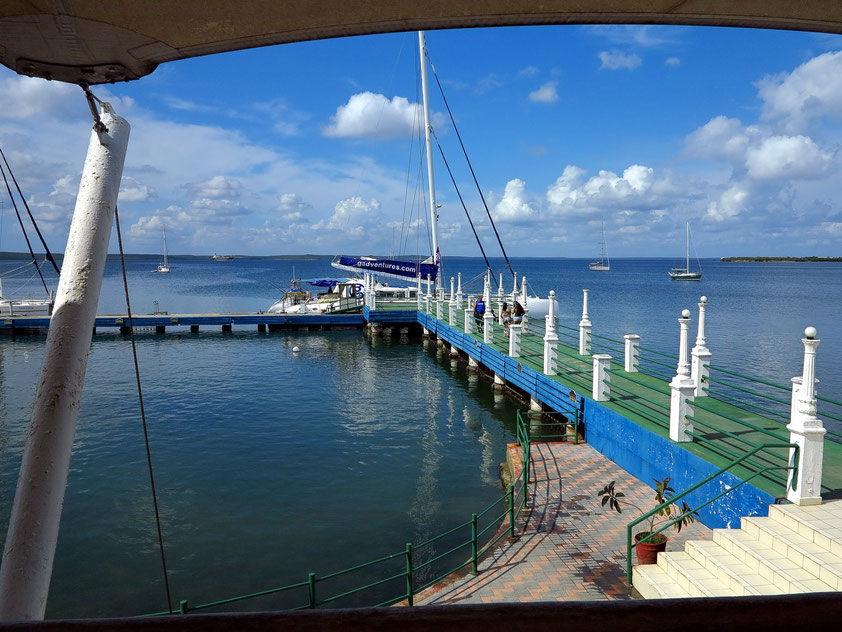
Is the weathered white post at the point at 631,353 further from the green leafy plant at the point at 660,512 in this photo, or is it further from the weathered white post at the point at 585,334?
the green leafy plant at the point at 660,512

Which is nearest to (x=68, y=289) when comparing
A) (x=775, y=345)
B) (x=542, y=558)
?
(x=542, y=558)

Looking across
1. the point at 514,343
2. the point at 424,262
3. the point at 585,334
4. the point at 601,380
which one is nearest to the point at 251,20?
the point at 601,380

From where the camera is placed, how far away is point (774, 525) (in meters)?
6.98

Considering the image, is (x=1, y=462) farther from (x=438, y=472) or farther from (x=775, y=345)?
(x=775, y=345)

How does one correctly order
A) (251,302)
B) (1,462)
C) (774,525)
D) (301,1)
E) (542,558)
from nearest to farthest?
(301,1) → (774,525) → (542,558) → (1,462) → (251,302)

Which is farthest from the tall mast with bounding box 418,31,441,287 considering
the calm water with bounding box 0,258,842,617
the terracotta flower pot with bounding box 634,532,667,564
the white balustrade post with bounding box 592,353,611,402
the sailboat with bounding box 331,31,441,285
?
the terracotta flower pot with bounding box 634,532,667,564

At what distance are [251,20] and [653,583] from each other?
695 cm

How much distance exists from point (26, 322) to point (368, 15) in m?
44.0

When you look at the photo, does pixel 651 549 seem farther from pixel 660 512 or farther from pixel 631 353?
pixel 631 353

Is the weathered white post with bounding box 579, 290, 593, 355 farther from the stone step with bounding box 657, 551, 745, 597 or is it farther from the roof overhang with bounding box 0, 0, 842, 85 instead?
the roof overhang with bounding box 0, 0, 842, 85

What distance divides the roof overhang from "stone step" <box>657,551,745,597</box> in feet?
18.0

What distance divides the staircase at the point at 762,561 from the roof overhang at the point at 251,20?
5.27 m

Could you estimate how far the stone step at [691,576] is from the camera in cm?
636

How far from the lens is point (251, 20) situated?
281cm
